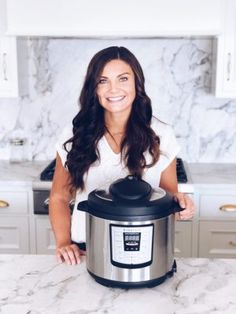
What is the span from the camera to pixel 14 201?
2660 mm

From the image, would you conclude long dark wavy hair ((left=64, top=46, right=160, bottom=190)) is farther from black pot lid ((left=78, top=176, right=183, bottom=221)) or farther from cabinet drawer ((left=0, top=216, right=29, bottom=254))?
cabinet drawer ((left=0, top=216, right=29, bottom=254))

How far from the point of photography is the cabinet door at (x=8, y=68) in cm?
268

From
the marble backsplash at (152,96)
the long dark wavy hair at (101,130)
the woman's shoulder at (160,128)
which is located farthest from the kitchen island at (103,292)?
the marble backsplash at (152,96)

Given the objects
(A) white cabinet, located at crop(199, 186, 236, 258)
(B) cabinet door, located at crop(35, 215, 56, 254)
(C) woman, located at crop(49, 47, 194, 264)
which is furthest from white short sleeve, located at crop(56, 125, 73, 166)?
(A) white cabinet, located at crop(199, 186, 236, 258)

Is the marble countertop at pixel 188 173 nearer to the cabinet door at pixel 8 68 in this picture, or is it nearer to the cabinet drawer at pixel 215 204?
the cabinet drawer at pixel 215 204

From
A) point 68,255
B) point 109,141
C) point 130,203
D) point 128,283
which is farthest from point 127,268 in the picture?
point 109,141

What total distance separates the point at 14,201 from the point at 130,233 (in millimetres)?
1548

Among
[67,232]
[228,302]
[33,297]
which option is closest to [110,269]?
[33,297]

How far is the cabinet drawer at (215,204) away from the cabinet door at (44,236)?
85cm

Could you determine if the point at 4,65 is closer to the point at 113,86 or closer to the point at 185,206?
the point at 113,86

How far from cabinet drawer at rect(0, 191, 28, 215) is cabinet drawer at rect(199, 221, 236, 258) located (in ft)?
3.20

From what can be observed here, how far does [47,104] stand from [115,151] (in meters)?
1.36

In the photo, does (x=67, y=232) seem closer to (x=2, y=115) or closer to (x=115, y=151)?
(x=115, y=151)
